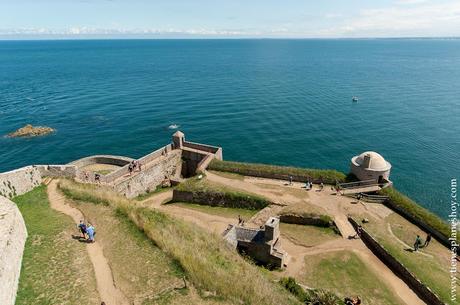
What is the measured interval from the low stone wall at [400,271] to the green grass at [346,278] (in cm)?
178

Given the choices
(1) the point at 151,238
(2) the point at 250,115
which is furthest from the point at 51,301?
(2) the point at 250,115

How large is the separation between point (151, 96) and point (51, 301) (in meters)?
80.4

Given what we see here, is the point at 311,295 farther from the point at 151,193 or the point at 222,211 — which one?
the point at 151,193

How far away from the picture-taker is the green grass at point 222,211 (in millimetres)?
33094

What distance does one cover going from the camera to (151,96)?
302ft

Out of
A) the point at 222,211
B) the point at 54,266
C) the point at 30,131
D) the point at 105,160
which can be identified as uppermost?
the point at 54,266

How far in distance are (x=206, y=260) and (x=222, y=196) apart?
15202 millimetres

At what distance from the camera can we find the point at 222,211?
112 feet

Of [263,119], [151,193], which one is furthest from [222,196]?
[263,119]

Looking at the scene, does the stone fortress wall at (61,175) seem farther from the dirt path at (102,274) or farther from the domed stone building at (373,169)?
the domed stone building at (373,169)

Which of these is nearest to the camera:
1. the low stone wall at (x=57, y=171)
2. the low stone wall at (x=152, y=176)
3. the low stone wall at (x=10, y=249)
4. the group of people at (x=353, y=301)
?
the low stone wall at (x=10, y=249)

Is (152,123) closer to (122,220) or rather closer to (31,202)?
(31,202)

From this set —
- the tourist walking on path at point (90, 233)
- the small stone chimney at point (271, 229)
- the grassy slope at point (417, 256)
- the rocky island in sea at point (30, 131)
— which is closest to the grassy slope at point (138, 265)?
the tourist walking on path at point (90, 233)

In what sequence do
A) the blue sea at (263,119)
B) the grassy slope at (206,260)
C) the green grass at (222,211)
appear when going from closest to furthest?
→ the grassy slope at (206,260) → the green grass at (222,211) → the blue sea at (263,119)
